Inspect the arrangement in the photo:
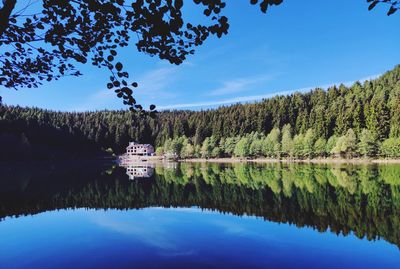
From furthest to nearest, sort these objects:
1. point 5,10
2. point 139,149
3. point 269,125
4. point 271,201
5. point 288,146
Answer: point 139,149 < point 269,125 < point 288,146 < point 271,201 < point 5,10

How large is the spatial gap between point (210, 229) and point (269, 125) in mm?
109641

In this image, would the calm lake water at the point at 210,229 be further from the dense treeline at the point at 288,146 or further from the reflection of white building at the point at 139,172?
the dense treeline at the point at 288,146

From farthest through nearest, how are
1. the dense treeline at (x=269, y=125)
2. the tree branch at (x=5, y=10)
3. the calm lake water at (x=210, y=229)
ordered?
the dense treeline at (x=269, y=125) → the calm lake water at (x=210, y=229) → the tree branch at (x=5, y=10)

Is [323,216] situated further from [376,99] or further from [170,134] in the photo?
[170,134]

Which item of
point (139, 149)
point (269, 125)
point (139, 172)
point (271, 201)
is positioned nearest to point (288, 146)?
point (269, 125)

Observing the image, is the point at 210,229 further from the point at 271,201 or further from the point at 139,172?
the point at 139,172

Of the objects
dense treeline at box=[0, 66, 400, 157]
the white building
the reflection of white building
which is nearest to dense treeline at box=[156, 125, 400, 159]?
dense treeline at box=[0, 66, 400, 157]

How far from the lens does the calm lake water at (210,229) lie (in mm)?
14508

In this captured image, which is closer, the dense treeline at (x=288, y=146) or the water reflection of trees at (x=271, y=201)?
the water reflection of trees at (x=271, y=201)

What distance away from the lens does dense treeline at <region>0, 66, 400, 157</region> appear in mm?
85812

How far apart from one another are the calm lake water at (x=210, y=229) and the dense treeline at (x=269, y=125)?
32.2 meters

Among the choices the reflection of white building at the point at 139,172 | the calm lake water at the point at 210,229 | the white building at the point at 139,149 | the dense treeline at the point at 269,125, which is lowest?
the calm lake water at the point at 210,229

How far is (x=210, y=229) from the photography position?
20203 millimetres

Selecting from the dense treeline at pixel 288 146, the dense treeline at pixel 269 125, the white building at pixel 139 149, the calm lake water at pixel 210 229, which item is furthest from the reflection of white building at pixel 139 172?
the white building at pixel 139 149
